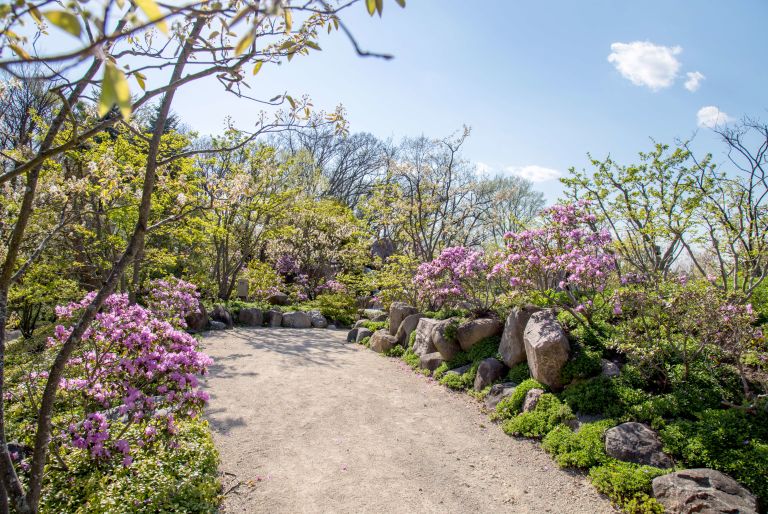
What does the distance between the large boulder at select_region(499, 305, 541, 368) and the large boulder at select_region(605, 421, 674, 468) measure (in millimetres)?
2389

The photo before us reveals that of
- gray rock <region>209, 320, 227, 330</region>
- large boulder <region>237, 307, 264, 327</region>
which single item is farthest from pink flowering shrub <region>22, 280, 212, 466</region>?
large boulder <region>237, 307, 264, 327</region>

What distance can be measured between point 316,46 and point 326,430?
5.22 m

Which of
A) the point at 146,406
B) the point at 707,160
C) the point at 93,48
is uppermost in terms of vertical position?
the point at 707,160

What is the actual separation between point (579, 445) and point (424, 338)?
4994 mm

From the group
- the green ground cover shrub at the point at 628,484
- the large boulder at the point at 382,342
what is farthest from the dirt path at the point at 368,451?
the large boulder at the point at 382,342

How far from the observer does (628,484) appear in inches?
169

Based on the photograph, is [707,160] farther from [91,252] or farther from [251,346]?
[91,252]

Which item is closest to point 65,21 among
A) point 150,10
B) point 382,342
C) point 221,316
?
point 150,10

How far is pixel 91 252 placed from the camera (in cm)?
1060

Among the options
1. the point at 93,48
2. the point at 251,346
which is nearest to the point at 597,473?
the point at 93,48

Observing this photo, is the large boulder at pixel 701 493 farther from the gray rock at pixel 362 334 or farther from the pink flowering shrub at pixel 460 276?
the gray rock at pixel 362 334

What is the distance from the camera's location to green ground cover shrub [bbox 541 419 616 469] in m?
4.86

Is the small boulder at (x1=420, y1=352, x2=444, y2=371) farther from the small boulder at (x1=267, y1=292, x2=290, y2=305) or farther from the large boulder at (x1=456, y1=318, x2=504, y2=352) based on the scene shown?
the small boulder at (x1=267, y1=292, x2=290, y2=305)

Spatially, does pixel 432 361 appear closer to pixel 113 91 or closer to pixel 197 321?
pixel 197 321
